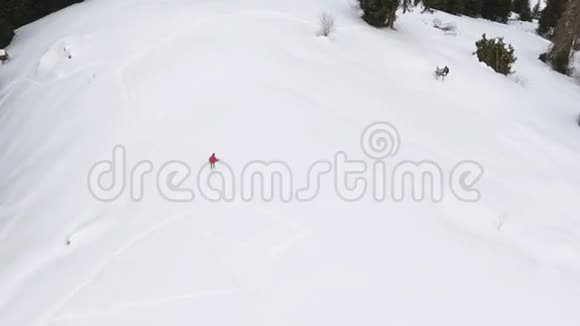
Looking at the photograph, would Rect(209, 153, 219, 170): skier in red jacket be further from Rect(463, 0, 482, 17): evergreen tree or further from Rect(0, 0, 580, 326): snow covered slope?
Rect(463, 0, 482, 17): evergreen tree

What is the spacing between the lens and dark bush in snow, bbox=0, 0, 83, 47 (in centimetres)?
1550


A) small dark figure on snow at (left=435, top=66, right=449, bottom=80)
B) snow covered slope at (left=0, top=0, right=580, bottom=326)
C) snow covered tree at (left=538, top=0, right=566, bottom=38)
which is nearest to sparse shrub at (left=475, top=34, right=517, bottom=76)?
snow covered slope at (left=0, top=0, right=580, bottom=326)

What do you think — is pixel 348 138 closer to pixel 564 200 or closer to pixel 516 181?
pixel 516 181

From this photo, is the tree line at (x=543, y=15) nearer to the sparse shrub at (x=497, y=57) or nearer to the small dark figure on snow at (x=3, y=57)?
the sparse shrub at (x=497, y=57)

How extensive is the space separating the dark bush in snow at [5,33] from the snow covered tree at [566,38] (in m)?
16.3

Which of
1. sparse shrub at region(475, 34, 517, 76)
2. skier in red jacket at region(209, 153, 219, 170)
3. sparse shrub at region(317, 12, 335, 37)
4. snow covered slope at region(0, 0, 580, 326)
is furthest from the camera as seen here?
sparse shrub at region(475, 34, 517, 76)

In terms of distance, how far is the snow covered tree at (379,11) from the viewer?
13461mm

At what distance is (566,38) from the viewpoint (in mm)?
14617

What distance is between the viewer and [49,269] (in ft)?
22.9

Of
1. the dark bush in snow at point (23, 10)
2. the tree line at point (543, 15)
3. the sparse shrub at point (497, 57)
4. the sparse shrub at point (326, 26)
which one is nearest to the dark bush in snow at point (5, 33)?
the dark bush in snow at point (23, 10)

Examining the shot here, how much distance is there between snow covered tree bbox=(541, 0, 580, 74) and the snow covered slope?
1.89 metres

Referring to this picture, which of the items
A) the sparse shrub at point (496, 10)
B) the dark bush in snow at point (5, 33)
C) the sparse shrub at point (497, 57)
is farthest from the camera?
the sparse shrub at point (496, 10)

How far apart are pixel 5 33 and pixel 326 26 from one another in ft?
31.6

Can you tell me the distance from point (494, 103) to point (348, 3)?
585cm
